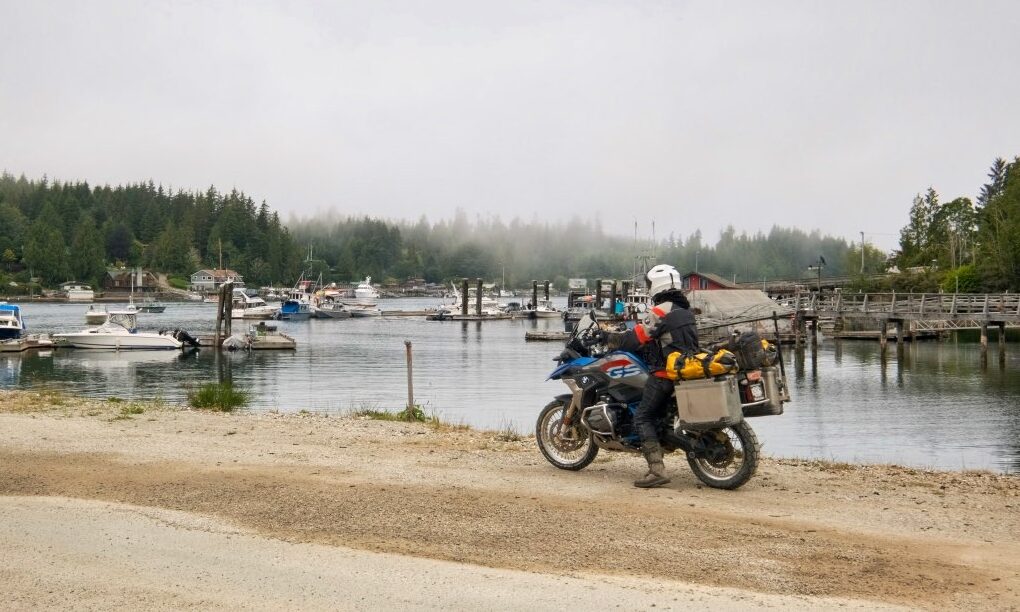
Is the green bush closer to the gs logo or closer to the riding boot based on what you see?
the gs logo

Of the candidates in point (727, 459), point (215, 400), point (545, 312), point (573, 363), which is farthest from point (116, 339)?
point (545, 312)

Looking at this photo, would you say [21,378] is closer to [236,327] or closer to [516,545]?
[516,545]

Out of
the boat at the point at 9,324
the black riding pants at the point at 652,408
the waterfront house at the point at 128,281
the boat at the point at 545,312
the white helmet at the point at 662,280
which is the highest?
the waterfront house at the point at 128,281

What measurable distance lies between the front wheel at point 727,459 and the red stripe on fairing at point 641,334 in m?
1.05

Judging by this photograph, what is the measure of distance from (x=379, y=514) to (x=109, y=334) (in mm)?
56800

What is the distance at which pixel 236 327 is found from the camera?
9394 cm

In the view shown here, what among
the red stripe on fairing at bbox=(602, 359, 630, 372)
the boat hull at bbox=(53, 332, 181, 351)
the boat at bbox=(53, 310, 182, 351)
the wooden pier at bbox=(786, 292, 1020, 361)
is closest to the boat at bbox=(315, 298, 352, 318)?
the boat at bbox=(53, 310, 182, 351)

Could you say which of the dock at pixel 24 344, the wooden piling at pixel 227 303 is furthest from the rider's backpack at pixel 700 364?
the dock at pixel 24 344

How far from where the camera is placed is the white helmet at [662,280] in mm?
8914

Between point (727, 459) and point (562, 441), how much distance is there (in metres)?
1.87

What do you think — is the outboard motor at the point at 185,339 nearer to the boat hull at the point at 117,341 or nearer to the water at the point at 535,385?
the boat hull at the point at 117,341

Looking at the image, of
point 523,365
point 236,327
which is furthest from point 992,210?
point 236,327

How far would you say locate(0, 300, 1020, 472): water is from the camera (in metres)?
24.5

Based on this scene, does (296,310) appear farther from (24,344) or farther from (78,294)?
(78,294)
